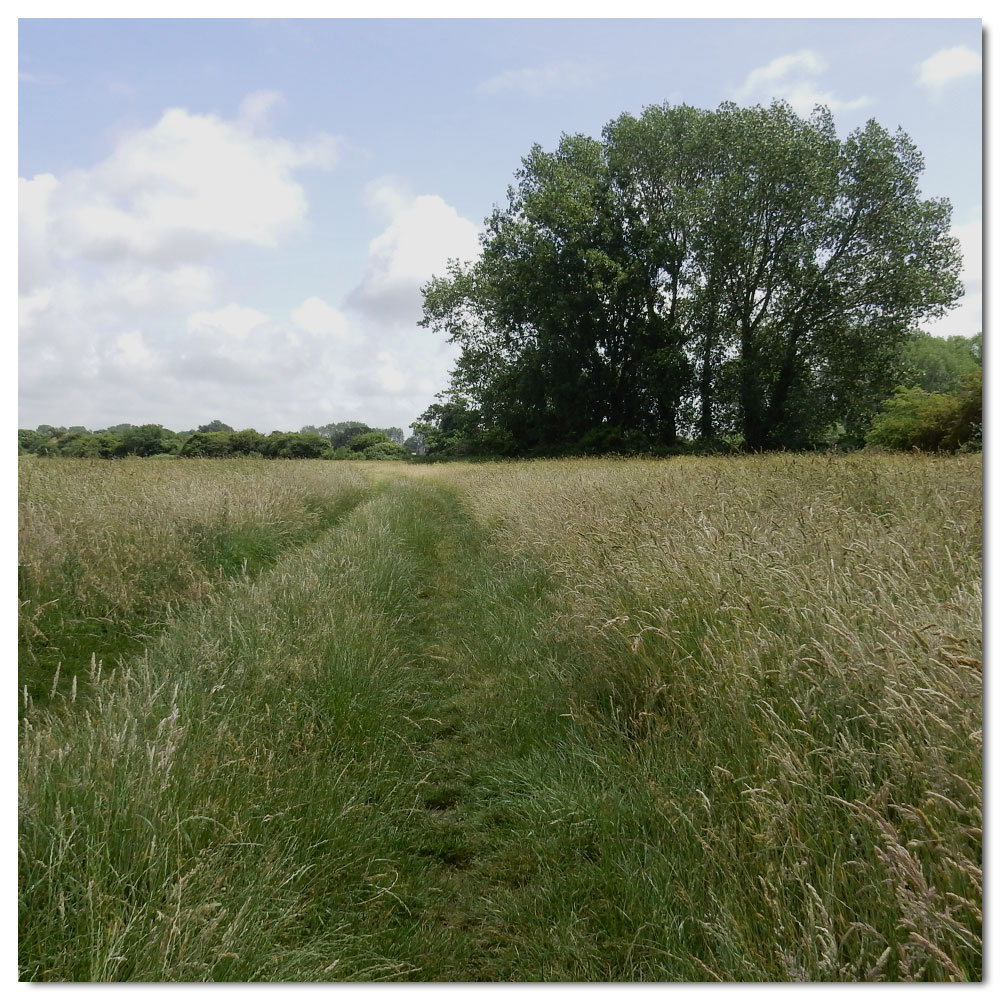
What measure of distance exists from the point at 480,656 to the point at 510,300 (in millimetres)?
33172

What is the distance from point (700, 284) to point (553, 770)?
32.9 m

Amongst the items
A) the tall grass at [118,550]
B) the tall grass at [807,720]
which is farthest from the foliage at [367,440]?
the tall grass at [807,720]

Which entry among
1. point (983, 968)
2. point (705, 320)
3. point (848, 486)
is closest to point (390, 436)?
point (705, 320)

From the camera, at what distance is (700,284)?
104 ft

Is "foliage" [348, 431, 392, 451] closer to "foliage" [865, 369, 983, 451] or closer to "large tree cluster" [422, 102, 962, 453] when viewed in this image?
"large tree cluster" [422, 102, 962, 453]

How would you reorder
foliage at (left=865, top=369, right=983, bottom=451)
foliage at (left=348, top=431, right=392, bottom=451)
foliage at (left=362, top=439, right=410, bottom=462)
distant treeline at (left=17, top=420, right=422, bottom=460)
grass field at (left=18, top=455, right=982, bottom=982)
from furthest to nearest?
foliage at (left=348, top=431, right=392, bottom=451) < foliage at (left=362, top=439, right=410, bottom=462) < distant treeline at (left=17, top=420, right=422, bottom=460) < foliage at (left=865, top=369, right=983, bottom=451) < grass field at (left=18, top=455, right=982, bottom=982)

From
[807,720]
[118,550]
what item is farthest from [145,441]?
[807,720]

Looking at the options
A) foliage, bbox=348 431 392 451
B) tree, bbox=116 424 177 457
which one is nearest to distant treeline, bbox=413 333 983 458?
foliage, bbox=348 431 392 451

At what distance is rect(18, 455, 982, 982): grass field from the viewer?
1947 millimetres

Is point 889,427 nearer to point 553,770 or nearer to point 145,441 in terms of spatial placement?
point 553,770

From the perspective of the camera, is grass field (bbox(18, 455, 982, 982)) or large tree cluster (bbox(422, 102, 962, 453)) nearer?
grass field (bbox(18, 455, 982, 982))

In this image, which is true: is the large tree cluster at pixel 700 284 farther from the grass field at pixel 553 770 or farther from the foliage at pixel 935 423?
the grass field at pixel 553 770

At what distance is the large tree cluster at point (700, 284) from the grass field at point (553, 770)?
26.7m

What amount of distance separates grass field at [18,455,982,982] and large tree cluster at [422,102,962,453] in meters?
26.7
